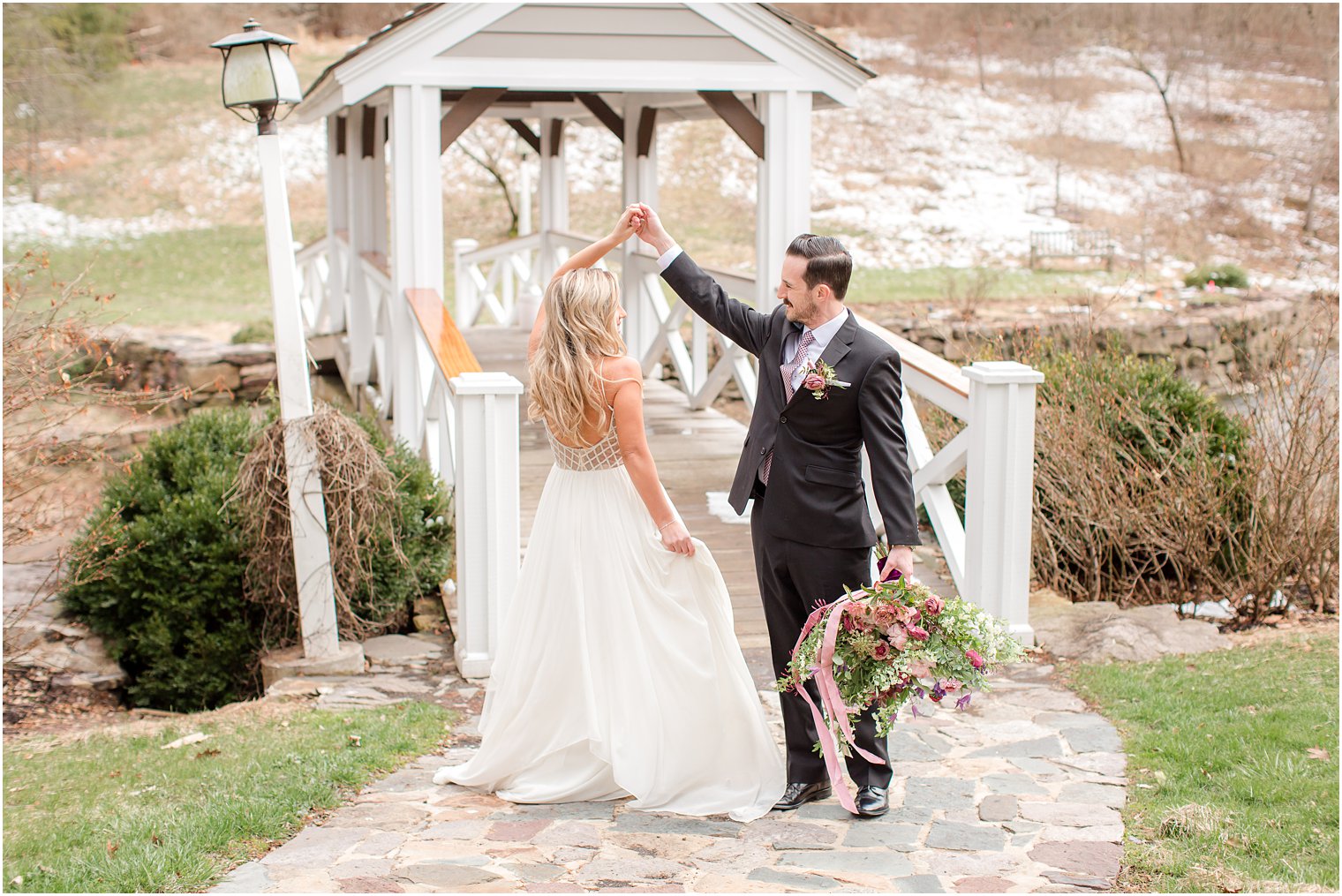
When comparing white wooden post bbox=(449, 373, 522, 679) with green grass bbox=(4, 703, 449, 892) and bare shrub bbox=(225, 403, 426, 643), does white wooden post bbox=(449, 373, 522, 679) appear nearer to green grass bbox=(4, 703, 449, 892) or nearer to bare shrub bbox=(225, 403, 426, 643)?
green grass bbox=(4, 703, 449, 892)

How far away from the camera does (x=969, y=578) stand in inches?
239

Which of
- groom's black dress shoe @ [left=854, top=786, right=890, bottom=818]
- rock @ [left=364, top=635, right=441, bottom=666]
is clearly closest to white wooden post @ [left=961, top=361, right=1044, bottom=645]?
groom's black dress shoe @ [left=854, top=786, right=890, bottom=818]

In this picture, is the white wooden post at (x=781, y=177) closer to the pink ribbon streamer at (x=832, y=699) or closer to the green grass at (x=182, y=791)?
the green grass at (x=182, y=791)

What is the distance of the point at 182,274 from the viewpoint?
23438 millimetres

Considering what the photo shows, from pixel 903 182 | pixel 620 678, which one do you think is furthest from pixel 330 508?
pixel 903 182

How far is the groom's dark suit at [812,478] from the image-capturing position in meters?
3.96

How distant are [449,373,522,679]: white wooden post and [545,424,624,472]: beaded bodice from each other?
4.36 feet

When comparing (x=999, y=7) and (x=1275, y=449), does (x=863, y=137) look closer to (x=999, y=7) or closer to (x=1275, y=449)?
(x=999, y=7)

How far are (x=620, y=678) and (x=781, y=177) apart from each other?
14.3ft

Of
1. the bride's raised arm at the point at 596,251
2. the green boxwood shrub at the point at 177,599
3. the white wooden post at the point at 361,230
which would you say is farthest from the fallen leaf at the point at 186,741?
the white wooden post at the point at 361,230

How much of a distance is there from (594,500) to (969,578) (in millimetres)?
2433

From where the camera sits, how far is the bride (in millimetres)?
4164

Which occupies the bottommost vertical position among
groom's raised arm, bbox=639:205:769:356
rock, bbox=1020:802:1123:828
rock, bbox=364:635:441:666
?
rock, bbox=364:635:441:666

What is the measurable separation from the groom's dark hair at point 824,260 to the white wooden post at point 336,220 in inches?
381
